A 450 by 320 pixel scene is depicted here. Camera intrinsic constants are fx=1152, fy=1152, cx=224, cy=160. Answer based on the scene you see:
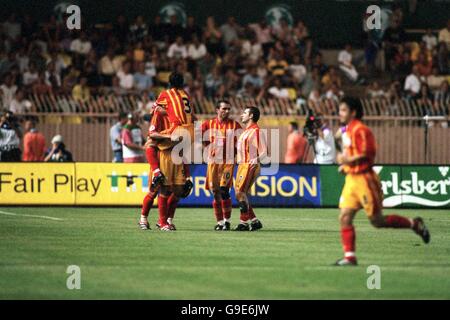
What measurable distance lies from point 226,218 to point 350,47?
18.0 metres

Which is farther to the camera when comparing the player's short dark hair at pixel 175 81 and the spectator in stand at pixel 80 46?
the spectator in stand at pixel 80 46

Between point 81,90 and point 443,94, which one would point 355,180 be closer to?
point 81,90

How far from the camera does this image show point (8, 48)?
32.9m

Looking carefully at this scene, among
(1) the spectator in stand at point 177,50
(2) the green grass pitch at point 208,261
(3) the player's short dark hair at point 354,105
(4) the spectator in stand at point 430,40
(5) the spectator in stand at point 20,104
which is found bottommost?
(2) the green grass pitch at point 208,261

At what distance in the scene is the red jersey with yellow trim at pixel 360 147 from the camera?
13727 mm

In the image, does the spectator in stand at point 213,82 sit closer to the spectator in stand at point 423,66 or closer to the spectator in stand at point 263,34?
the spectator in stand at point 263,34

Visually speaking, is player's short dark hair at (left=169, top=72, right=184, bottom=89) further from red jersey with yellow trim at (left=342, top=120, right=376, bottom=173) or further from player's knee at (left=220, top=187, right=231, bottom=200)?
red jersey with yellow trim at (left=342, top=120, right=376, bottom=173)

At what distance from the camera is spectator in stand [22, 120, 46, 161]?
28.7 metres

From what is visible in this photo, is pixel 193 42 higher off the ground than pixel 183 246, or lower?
higher

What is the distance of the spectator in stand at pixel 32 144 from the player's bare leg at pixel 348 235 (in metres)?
16.3

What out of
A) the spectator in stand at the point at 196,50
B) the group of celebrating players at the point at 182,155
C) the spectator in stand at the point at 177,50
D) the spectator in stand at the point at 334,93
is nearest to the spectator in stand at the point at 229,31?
the spectator in stand at the point at 196,50

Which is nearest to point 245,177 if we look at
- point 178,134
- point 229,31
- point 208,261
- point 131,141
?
point 178,134
